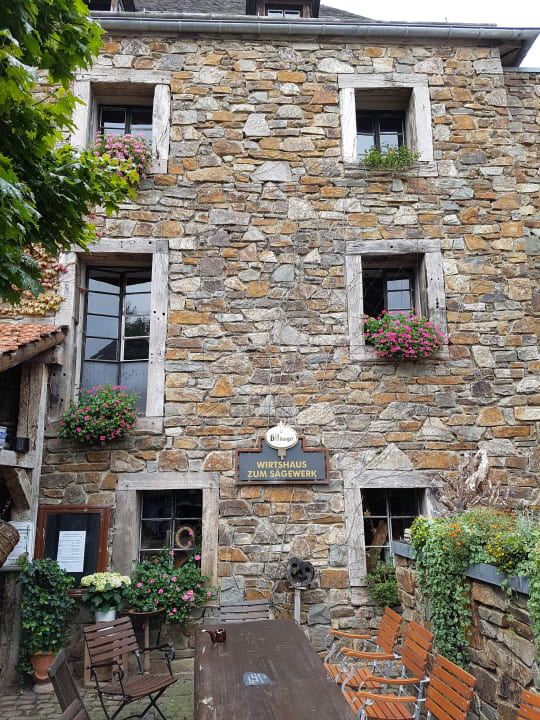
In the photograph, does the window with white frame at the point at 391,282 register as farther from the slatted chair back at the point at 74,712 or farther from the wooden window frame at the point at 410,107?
the slatted chair back at the point at 74,712

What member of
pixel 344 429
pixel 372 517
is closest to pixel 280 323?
pixel 344 429

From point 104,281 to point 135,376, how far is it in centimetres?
119

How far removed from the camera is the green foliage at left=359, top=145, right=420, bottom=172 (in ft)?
21.1

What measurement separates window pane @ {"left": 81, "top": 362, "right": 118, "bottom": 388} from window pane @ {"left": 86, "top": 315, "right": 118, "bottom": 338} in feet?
1.13

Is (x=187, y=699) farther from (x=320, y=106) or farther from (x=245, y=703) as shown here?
(x=320, y=106)

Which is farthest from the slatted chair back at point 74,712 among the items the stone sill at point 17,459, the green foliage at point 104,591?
the stone sill at point 17,459

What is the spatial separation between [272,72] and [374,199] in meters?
1.94

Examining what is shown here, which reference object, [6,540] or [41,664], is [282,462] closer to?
[6,540]

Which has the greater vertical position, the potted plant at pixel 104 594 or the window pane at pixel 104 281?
the window pane at pixel 104 281

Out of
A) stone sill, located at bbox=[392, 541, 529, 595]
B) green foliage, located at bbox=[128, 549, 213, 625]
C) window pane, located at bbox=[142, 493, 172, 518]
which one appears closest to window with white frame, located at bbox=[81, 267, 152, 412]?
window pane, located at bbox=[142, 493, 172, 518]

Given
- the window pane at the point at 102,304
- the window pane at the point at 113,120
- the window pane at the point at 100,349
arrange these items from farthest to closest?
the window pane at the point at 113,120 < the window pane at the point at 102,304 < the window pane at the point at 100,349

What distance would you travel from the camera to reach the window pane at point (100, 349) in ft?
20.8

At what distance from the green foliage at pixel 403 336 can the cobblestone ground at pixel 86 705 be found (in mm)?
3648

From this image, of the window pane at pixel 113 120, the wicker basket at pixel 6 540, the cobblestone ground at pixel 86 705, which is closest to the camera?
the cobblestone ground at pixel 86 705
